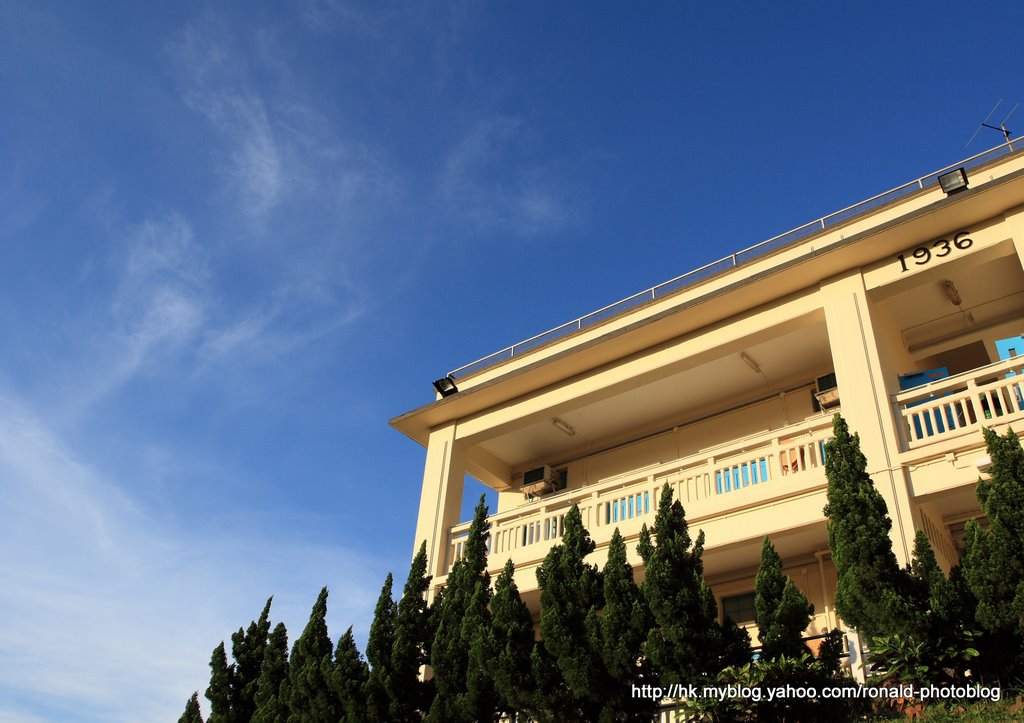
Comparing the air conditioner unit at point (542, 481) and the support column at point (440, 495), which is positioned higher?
the air conditioner unit at point (542, 481)

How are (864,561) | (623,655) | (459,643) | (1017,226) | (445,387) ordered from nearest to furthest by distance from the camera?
(864,561)
(623,655)
(459,643)
(1017,226)
(445,387)

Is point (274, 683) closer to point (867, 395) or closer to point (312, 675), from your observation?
point (312, 675)

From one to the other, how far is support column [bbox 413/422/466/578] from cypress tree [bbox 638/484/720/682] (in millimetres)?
6108

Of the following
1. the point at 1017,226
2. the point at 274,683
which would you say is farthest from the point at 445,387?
the point at 1017,226

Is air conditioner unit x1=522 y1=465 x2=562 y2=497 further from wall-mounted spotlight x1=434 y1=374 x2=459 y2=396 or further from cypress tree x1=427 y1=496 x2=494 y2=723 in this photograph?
cypress tree x1=427 y1=496 x2=494 y2=723

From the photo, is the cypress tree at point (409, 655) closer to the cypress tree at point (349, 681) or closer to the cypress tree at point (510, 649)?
the cypress tree at point (349, 681)

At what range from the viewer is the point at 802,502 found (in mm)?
11211

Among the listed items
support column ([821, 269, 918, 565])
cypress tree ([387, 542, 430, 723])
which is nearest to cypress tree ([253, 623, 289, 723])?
cypress tree ([387, 542, 430, 723])

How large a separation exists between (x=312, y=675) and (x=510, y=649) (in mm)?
3179

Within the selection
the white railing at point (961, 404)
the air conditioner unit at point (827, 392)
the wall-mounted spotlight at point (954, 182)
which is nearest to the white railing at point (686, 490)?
the air conditioner unit at point (827, 392)

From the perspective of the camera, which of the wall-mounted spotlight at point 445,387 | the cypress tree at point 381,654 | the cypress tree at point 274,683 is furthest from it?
the wall-mounted spotlight at point 445,387

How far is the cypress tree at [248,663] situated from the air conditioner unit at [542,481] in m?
5.78

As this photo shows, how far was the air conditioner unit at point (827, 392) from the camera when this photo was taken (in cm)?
1345

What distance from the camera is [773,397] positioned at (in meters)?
14.9
